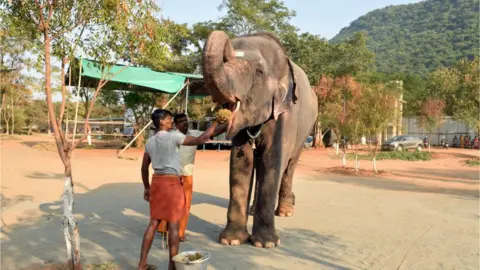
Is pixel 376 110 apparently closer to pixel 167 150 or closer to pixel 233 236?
pixel 233 236

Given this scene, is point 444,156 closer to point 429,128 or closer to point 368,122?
point 429,128

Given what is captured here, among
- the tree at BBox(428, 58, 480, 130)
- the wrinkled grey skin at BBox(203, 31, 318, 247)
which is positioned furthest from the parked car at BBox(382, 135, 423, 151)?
the wrinkled grey skin at BBox(203, 31, 318, 247)

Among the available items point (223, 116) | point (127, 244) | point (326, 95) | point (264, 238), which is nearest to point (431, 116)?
point (326, 95)

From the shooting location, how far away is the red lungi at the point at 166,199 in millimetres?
4148

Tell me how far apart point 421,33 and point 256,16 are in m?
99.7

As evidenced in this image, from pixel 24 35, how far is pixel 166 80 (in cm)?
1363

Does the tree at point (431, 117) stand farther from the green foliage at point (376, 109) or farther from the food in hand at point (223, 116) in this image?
the food in hand at point (223, 116)

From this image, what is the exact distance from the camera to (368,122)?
1656 centimetres

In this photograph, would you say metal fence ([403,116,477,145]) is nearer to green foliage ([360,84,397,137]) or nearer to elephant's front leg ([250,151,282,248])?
green foliage ([360,84,397,137])

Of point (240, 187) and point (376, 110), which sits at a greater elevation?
point (376, 110)

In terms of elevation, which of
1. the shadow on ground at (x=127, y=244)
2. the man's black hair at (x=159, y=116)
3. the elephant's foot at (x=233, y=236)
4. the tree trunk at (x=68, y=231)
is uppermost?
the man's black hair at (x=159, y=116)

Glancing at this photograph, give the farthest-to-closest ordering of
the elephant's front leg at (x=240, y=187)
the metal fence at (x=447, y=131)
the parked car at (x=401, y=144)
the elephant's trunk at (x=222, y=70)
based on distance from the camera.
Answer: the metal fence at (x=447, y=131)
the parked car at (x=401, y=144)
the elephant's front leg at (x=240, y=187)
the elephant's trunk at (x=222, y=70)

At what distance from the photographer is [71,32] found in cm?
448

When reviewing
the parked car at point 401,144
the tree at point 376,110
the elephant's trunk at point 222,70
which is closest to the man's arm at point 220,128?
the elephant's trunk at point 222,70
